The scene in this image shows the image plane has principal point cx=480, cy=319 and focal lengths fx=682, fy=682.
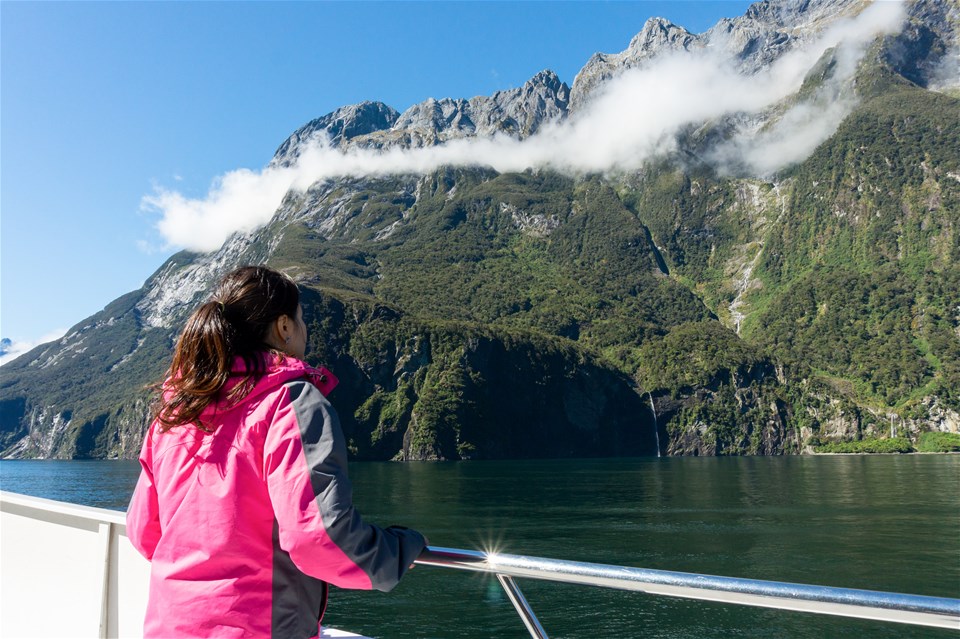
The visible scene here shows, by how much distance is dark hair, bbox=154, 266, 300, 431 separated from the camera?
69.1 inches

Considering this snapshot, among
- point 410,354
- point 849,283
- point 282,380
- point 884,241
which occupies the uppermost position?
point 884,241

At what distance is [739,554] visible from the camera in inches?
1199

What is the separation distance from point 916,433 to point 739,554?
128 metres

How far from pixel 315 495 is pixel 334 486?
0.16ft

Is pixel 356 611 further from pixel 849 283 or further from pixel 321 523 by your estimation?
pixel 849 283

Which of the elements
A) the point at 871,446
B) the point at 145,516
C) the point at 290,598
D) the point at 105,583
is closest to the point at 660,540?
the point at 105,583

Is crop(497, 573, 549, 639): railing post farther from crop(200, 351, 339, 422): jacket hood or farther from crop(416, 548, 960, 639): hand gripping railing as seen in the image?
crop(200, 351, 339, 422): jacket hood

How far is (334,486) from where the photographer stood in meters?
1.60

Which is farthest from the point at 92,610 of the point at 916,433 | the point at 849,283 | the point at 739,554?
the point at 849,283

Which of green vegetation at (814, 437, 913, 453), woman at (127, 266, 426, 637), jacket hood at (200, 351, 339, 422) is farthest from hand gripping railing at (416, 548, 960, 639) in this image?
green vegetation at (814, 437, 913, 453)

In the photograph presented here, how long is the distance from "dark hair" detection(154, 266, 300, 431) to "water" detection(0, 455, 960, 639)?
1832 centimetres

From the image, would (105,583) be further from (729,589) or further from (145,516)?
(729,589)

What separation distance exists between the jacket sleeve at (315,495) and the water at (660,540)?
18.4m

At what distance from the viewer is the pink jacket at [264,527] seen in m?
1.59
